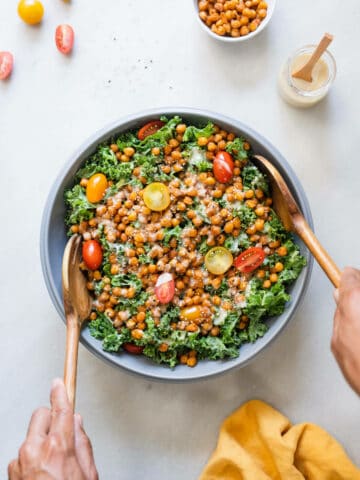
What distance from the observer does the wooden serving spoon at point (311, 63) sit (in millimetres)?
2706

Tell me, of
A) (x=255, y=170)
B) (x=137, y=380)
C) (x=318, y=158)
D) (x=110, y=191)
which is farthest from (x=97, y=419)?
(x=318, y=158)

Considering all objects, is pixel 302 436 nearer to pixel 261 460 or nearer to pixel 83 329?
pixel 261 460

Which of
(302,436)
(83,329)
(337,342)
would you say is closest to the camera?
(337,342)

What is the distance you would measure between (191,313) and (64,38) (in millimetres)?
1465

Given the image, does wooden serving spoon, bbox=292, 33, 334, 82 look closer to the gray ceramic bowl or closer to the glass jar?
the glass jar

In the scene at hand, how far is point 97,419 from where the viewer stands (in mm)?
3082

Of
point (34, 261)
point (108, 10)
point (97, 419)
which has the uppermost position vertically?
point (108, 10)

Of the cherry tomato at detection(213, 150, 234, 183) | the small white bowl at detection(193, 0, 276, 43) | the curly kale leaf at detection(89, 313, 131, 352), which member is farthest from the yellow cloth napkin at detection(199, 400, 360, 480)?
the small white bowl at detection(193, 0, 276, 43)

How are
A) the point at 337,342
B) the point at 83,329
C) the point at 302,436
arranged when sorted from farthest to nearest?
the point at 302,436
the point at 83,329
the point at 337,342

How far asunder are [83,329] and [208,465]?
883mm

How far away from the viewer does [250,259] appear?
9.12ft

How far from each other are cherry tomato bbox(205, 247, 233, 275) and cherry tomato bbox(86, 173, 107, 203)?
1.82ft

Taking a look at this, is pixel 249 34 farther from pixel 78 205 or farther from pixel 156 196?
pixel 78 205

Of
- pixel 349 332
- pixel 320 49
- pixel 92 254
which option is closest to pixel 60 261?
pixel 92 254
